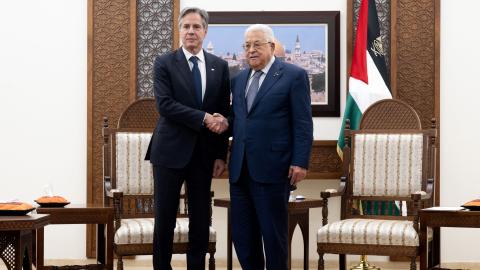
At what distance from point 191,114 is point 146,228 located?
33.2 inches

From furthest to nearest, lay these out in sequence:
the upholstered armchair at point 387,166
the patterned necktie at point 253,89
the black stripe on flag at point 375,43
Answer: the black stripe on flag at point 375,43 → the upholstered armchair at point 387,166 → the patterned necktie at point 253,89

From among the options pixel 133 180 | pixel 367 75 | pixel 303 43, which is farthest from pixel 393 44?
pixel 133 180

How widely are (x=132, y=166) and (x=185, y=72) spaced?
119 cm

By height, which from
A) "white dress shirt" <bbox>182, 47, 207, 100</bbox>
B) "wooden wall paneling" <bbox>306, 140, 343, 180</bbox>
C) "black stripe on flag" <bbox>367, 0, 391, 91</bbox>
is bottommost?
"wooden wall paneling" <bbox>306, 140, 343, 180</bbox>

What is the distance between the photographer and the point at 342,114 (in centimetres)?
653

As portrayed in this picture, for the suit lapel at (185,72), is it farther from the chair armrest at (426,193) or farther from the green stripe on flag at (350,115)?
the green stripe on flag at (350,115)

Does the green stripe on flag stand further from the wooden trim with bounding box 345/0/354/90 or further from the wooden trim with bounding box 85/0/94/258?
the wooden trim with bounding box 85/0/94/258

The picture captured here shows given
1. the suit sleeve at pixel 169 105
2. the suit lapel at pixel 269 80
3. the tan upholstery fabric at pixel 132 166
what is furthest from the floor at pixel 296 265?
the suit lapel at pixel 269 80

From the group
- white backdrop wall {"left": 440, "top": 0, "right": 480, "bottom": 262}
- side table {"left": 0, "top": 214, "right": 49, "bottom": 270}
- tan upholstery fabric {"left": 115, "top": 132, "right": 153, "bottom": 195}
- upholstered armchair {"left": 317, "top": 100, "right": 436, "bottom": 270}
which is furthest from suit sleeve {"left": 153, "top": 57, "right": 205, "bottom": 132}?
white backdrop wall {"left": 440, "top": 0, "right": 480, "bottom": 262}

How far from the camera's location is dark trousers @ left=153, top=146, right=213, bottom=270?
14.5ft

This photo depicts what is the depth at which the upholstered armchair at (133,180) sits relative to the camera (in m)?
4.73

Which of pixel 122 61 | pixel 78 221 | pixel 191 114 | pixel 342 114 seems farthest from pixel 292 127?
pixel 122 61

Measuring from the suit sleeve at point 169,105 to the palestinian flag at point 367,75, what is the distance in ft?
6.88

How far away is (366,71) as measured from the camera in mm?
6238
